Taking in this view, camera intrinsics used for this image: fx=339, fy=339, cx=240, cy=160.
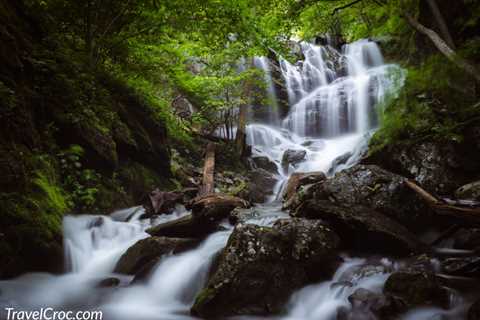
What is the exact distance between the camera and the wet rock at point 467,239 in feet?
16.4

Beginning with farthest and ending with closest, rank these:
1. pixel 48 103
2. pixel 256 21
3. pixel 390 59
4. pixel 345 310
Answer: pixel 390 59
pixel 256 21
pixel 48 103
pixel 345 310

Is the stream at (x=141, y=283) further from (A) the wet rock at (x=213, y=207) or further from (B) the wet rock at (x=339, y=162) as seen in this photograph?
(A) the wet rock at (x=213, y=207)

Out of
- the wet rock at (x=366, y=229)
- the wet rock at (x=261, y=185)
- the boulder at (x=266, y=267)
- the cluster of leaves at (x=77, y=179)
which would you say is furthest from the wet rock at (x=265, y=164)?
the boulder at (x=266, y=267)

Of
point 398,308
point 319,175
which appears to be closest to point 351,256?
point 398,308

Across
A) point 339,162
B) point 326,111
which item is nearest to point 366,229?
point 339,162

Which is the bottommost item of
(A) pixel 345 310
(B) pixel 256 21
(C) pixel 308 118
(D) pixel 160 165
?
(A) pixel 345 310

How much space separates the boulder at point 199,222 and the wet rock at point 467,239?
13.2ft

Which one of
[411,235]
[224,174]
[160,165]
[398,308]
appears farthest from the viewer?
[224,174]

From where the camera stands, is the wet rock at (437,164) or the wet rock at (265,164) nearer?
the wet rock at (437,164)

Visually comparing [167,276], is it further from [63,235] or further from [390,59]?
[390,59]

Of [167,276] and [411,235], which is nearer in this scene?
[167,276]

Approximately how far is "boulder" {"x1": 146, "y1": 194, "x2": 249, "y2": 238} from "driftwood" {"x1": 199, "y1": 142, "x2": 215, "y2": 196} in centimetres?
153

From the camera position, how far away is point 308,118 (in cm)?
1594

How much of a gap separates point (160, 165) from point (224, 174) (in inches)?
93.2
